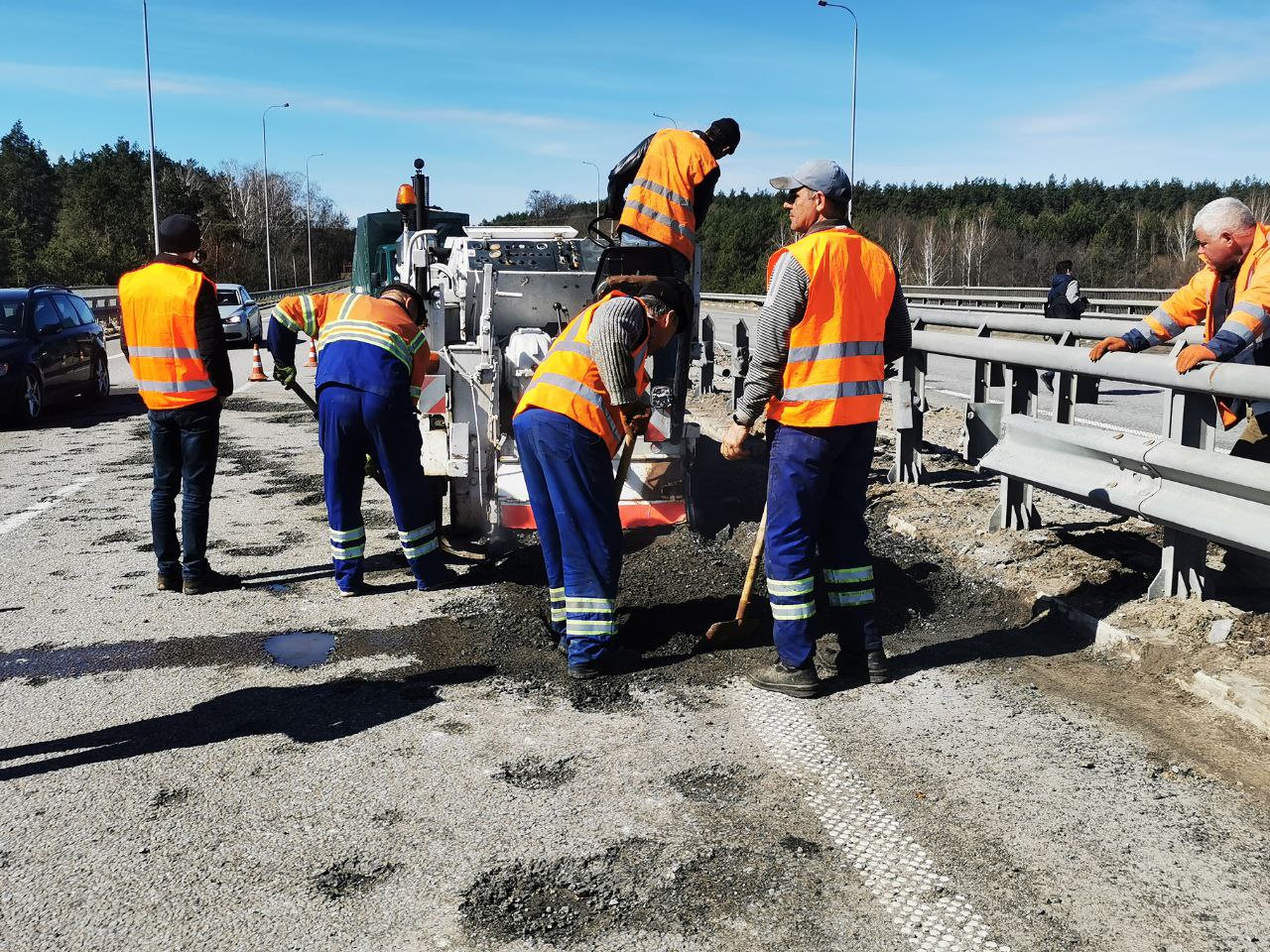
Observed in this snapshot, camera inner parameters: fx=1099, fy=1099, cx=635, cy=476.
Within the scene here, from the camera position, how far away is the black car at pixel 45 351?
12.6 m

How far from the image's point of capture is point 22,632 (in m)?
5.20

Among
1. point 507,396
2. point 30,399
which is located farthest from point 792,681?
point 30,399

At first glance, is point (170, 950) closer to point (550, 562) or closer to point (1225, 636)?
point (550, 562)

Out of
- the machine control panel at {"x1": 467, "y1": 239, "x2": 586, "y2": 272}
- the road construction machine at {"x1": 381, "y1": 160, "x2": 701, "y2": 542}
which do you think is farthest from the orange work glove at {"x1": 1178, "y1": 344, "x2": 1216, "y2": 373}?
the machine control panel at {"x1": 467, "y1": 239, "x2": 586, "y2": 272}

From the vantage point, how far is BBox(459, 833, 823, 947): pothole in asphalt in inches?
108

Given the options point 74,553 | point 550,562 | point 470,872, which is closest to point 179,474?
point 74,553

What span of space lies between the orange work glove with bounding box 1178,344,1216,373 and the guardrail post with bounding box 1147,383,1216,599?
0.25 metres

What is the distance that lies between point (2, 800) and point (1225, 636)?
4412 millimetres

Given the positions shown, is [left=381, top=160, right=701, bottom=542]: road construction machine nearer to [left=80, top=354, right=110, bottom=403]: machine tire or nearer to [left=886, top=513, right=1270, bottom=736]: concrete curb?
[left=886, top=513, right=1270, bottom=736]: concrete curb

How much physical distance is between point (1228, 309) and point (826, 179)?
84.2 inches

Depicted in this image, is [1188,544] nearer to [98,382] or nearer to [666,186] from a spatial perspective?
[666,186]

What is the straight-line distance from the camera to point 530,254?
796 cm

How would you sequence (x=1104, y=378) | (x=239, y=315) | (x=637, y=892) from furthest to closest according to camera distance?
(x=239, y=315), (x=1104, y=378), (x=637, y=892)

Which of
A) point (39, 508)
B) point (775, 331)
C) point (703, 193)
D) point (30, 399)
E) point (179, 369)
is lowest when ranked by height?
point (39, 508)
